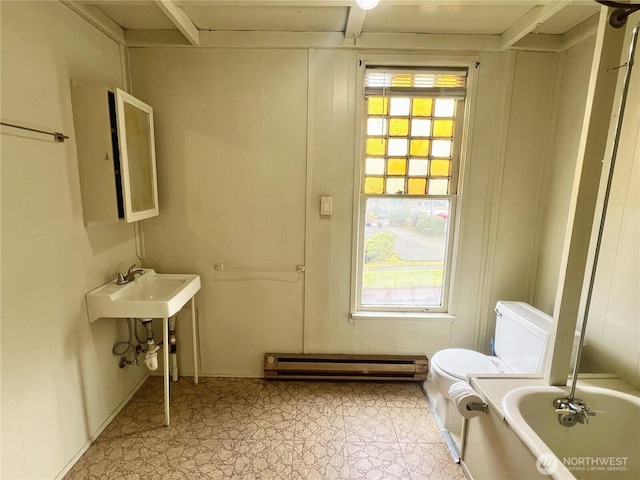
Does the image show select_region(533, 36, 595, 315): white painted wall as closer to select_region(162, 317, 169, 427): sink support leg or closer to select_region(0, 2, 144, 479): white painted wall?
select_region(162, 317, 169, 427): sink support leg

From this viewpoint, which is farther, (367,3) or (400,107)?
(400,107)

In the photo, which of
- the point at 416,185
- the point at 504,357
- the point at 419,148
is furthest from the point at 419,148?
the point at 504,357

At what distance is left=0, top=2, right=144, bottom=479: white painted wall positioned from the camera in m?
1.28

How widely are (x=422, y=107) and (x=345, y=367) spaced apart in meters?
1.92

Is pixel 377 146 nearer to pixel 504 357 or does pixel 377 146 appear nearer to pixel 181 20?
pixel 181 20

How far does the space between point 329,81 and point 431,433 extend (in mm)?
2304

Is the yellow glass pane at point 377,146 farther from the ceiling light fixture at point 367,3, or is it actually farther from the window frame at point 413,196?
the ceiling light fixture at point 367,3

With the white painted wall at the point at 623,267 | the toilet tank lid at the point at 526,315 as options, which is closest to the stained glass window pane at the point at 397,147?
the white painted wall at the point at 623,267

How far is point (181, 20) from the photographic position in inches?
69.0

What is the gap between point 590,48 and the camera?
5.87 ft

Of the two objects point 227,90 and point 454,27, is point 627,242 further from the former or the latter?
point 227,90

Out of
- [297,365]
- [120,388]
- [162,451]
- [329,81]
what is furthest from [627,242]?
[120,388]

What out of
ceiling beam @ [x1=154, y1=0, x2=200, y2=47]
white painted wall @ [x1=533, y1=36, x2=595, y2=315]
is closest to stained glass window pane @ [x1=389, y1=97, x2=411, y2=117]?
white painted wall @ [x1=533, y1=36, x2=595, y2=315]
